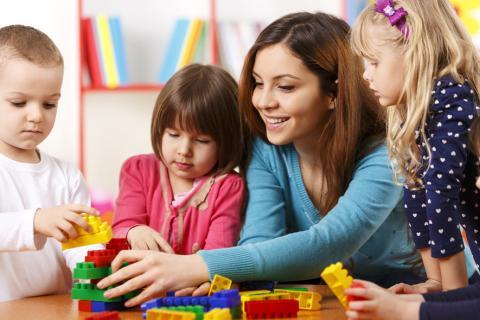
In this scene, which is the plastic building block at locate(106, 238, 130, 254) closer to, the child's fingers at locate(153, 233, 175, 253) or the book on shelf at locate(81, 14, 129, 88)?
the child's fingers at locate(153, 233, 175, 253)

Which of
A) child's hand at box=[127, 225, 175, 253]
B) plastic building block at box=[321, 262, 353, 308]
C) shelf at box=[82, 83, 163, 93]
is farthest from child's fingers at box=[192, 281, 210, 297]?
shelf at box=[82, 83, 163, 93]

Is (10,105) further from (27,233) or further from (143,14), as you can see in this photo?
(143,14)

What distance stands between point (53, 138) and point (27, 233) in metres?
2.38

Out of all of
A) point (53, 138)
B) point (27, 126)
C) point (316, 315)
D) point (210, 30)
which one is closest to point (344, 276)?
point (316, 315)

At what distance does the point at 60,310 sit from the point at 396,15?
2.84 feet

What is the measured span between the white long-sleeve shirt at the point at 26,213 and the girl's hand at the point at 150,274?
23 centimetres

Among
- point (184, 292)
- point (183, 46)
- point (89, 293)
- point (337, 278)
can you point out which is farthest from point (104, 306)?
point (183, 46)

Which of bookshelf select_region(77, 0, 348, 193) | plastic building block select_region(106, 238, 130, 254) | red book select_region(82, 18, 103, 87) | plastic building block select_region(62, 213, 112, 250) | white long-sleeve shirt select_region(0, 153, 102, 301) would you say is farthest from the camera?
bookshelf select_region(77, 0, 348, 193)

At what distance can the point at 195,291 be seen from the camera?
1564 mm

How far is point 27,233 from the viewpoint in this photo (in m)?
1.64

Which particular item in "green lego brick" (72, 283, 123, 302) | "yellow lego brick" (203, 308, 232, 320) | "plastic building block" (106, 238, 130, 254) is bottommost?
"yellow lego brick" (203, 308, 232, 320)

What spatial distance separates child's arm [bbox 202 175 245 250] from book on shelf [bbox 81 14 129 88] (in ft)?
7.49

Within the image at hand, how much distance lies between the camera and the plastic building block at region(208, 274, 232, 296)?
5.07 feet

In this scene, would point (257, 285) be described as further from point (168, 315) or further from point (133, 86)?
point (133, 86)
